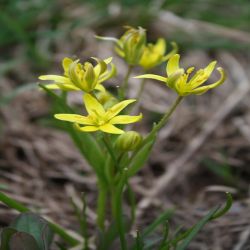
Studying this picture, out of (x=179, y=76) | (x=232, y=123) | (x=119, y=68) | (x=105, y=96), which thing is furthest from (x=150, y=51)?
(x=119, y=68)

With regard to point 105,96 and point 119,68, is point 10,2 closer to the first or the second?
point 119,68

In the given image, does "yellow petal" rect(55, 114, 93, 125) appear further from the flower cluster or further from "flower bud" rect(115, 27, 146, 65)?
"flower bud" rect(115, 27, 146, 65)

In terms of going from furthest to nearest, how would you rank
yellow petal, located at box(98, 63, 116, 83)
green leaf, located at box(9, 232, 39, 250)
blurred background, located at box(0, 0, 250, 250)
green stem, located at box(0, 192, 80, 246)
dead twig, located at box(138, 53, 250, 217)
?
dead twig, located at box(138, 53, 250, 217) → blurred background, located at box(0, 0, 250, 250) → yellow petal, located at box(98, 63, 116, 83) → green stem, located at box(0, 192, 80, 246) → green leaf, located at box(9, 232, 39, 250)

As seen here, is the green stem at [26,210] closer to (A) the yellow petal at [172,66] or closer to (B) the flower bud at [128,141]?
(B) the flower bud at [128,141]

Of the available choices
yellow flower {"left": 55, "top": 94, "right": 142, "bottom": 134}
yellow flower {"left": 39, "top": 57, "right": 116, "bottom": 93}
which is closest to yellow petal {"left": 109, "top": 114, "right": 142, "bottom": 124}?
yellow flower {"left": 55, "top": 94, "right": 142, "bottom": 134}

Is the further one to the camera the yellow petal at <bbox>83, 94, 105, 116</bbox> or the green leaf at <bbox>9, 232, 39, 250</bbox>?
the yellow petal at <bbox>83, 94, 105, 116</bbox>

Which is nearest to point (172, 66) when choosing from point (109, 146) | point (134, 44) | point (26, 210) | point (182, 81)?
point (182, 81)
